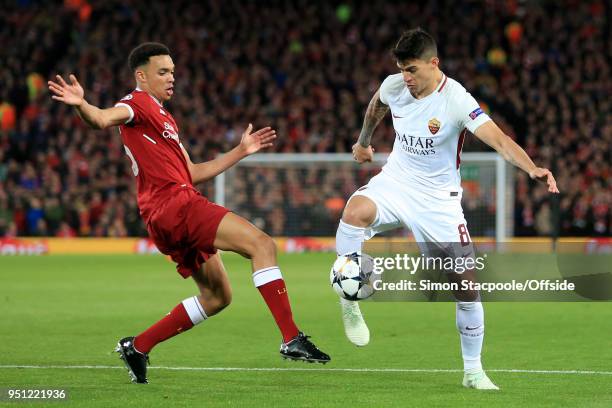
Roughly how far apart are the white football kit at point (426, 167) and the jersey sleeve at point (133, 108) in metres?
1.70

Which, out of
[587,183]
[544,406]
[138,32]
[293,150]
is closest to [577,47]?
[587,183]

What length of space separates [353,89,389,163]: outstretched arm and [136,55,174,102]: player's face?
5.18ft

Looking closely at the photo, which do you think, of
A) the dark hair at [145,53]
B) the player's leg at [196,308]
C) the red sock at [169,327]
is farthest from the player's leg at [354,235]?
the dark hair at [145,53]

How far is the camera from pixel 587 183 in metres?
25.7

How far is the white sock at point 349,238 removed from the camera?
8.45 metres

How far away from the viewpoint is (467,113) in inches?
318

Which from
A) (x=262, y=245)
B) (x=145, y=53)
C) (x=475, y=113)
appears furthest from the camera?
(x=145, y=53)

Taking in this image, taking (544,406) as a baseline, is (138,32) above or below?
above

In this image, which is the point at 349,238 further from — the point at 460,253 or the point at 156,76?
the point at 156,76

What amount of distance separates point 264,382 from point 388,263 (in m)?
7.23

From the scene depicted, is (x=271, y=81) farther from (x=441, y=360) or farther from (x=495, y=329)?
(x=441, y=360)

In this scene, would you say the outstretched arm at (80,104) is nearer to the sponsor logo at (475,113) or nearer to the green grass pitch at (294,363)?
the green grass pitch at (294,363)

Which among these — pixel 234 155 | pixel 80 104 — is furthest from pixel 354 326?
pixel 80 104

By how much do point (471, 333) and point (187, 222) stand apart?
2.10m
